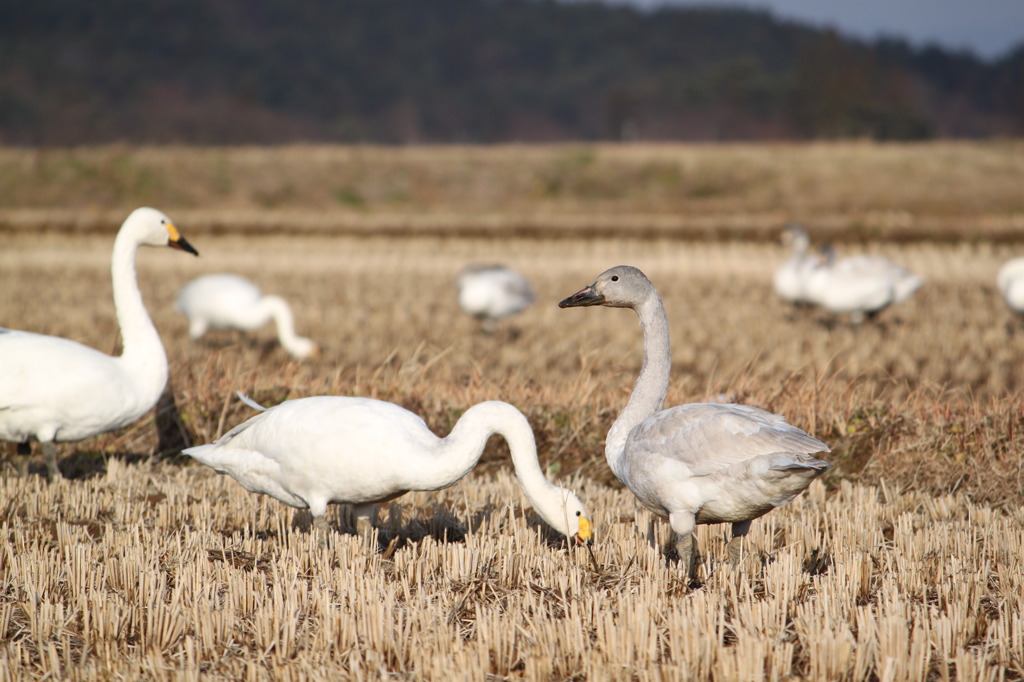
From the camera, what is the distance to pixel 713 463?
4426mm

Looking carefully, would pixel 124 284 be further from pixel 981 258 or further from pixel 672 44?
pixel 672 44

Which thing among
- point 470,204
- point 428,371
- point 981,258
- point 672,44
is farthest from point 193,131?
point 672,44

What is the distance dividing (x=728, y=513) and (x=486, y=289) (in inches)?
338

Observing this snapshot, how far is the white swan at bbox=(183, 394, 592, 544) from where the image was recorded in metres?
4.65

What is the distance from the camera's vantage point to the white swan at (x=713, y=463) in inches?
172

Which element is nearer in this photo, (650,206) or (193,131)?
(650,206)

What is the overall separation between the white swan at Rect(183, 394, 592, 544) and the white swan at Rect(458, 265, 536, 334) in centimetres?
794

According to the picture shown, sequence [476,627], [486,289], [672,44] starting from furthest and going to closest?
[672,44] → [486,289] → [476,627]

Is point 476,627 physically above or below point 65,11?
below

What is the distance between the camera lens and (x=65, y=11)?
152875 mm

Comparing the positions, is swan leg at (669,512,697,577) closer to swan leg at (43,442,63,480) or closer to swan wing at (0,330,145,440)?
swan wing at (0,330,145,440)

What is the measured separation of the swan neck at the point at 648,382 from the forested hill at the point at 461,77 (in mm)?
76140

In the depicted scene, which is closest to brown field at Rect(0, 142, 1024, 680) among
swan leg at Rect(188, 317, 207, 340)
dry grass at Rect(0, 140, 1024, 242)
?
swan leg at Rect(188, 317, 207, 340)

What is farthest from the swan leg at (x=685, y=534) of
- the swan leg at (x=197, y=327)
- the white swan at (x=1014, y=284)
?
the white swan at (x=1014, y=284)
